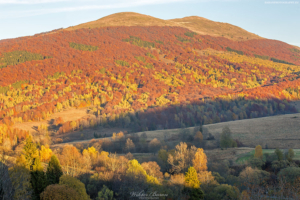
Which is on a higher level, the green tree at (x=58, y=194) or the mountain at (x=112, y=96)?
the mountain at (x=112, y=96)

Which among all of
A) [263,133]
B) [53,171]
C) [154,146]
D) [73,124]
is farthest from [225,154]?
[73,124]

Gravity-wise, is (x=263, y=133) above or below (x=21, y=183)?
below

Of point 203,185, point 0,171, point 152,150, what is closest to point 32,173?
point 0,171

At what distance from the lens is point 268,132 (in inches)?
3164

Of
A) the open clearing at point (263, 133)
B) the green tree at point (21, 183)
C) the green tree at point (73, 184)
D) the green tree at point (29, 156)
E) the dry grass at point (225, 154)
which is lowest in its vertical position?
the dry grass at point (225, 154)

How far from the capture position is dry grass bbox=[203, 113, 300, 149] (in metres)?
70.1

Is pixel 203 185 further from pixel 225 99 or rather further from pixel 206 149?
pixel 225 99

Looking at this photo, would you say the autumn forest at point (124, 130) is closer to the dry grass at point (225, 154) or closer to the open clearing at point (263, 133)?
the open clearing at point (263, 133)

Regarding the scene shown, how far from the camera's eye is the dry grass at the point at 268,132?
70.1 meters

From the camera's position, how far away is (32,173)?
102 feet

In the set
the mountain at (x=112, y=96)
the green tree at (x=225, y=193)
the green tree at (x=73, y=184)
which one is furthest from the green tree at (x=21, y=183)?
the mountain at (x=112, y=96)

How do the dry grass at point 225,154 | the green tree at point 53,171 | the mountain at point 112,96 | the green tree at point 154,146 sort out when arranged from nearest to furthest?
the green tree at point 53,171, the dry grass at point 225,154, the green tree at point 154,146, the mountain at point 112,96

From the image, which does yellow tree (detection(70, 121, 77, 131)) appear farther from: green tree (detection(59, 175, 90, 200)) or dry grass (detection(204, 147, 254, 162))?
green tree (detection(59, 175, 90, 200))

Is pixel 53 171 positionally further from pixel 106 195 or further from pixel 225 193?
pixel 225 193
